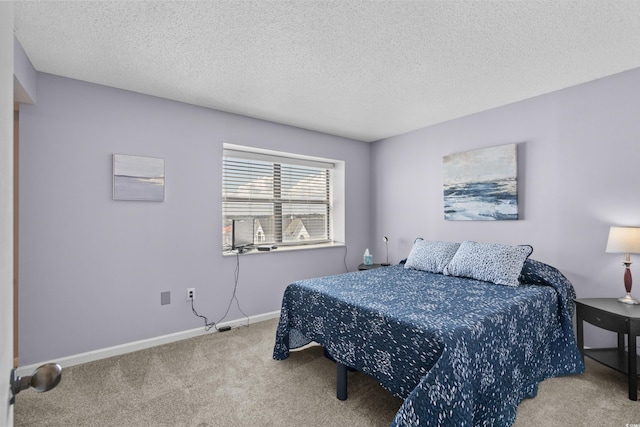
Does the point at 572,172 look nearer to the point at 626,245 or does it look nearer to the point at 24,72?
the point at 626,245

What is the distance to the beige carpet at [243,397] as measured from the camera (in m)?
1.90

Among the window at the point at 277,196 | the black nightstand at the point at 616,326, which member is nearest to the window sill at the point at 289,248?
the window at the point at 277,196

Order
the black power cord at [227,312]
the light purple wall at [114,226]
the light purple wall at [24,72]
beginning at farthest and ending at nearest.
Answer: the black power cord at [227,312] → the light purple wall at [114,226] → the light purple wall at [24,72]

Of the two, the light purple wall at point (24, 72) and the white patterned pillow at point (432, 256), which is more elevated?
the light purple wall at point (24, 72)

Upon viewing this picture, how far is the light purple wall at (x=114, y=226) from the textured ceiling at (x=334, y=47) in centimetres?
29

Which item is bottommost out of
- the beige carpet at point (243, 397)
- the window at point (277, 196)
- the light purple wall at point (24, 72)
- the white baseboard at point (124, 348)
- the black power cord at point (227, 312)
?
the beige carpet at point (243, 397)

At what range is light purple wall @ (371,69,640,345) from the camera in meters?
Result: 2.56

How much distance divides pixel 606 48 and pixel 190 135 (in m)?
3.50

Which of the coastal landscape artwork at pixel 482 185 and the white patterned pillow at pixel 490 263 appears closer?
the white patterned pillow at pixel 490 263

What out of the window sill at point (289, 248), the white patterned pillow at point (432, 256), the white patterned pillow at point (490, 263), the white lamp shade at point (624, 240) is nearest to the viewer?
the white lamp shade at point (624, 240)

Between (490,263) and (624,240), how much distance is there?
0.90m

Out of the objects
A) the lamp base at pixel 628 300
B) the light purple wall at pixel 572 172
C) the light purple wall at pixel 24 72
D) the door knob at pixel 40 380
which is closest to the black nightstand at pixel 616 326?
the lamp base at pixel 628 300

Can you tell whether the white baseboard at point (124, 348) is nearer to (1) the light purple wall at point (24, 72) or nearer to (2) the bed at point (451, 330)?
(2) the bed at point (451, 330)

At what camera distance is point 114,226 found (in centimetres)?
282
